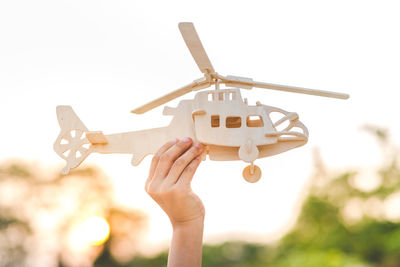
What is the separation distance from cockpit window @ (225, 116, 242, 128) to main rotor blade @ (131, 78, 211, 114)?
0.85 feet

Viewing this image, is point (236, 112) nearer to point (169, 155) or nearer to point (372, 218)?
point (169, 155)

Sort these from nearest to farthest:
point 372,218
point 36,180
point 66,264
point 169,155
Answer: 1. point 169,155
2. point 66,264
3. point 36,180
4. point 372,218

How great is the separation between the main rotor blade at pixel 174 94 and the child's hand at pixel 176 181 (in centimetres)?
42

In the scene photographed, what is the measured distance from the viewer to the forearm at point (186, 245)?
247cm

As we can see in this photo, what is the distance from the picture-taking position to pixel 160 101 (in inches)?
114

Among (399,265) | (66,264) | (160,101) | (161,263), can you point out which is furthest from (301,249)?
(160,101)

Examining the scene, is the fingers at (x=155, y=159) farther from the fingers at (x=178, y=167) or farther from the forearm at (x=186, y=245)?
the forearm at (x=186, y=245)

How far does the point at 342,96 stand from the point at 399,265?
22.1 m

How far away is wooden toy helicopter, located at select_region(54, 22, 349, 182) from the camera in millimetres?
2631

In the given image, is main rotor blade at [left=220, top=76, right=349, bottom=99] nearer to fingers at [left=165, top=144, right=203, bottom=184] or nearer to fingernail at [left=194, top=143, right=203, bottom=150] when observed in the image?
fingernail at [left=194, top=143, right=203, bottom=150]

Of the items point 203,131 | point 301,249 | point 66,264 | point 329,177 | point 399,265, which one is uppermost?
point 329,177

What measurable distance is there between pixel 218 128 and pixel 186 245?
70 centimetres

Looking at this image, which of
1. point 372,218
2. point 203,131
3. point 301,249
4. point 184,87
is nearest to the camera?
point 203,131

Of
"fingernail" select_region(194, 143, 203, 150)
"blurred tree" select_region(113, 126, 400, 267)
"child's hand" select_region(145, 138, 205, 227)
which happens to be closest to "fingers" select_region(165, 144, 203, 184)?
"child's hand" select_region(145, 138, 205, 227)
